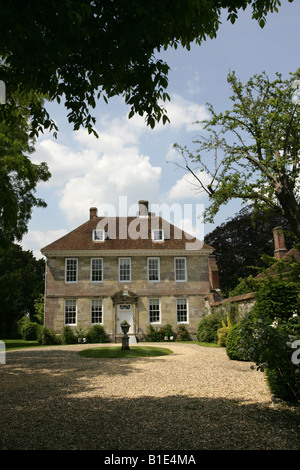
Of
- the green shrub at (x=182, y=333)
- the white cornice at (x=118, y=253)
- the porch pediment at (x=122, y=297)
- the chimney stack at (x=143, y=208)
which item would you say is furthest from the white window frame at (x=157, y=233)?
the green shrub at (x=182, y=333)

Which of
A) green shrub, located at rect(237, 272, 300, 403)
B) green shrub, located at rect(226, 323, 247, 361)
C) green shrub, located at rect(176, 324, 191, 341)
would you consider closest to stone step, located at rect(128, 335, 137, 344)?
green shrub, located at rect(176, 324, 191, 341)

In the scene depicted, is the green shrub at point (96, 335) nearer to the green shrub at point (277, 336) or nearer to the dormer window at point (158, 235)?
the dormer window at point (158, 235)

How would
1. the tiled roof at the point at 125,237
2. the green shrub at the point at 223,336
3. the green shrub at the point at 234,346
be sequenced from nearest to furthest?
the green shrub at the point at 234,346, the green shrub at the point at 223,336, the tiled roof at the point at 125,237

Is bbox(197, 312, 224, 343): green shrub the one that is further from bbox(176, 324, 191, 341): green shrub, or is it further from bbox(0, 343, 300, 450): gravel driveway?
bbox(0, 343, 300, 450): gravel driveway

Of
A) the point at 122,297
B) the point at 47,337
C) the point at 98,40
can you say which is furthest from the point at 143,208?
the point at 98,40

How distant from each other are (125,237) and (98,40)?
2384 centimetres

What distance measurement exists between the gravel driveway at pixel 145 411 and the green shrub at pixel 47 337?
13.6 meters

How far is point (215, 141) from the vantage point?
31.4ft

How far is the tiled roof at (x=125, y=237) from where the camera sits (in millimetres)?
26625

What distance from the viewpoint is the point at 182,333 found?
25.1 meters

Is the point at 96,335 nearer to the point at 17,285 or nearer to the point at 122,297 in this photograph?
the point at 122,297

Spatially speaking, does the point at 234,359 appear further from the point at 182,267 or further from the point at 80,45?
the point at 182,267

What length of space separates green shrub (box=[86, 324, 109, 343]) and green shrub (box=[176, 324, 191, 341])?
16.4ft

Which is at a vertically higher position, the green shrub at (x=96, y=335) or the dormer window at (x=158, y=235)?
the dormer window at (x=158, y=235)
